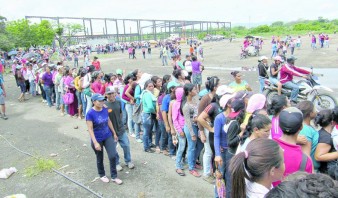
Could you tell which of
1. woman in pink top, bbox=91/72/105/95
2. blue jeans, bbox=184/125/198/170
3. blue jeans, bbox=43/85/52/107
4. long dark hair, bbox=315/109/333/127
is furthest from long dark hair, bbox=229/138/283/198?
blue jeans, bbox=43/85/52/107

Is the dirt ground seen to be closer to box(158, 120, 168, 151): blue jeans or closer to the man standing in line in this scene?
box(158, 120, 168, 151): blue jeans

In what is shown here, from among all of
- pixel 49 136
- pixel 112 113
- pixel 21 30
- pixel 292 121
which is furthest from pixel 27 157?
pixel 21 30

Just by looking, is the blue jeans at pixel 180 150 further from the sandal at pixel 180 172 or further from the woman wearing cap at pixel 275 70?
the woman wearing cap at pixel 275 70

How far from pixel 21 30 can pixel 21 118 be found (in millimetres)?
23467

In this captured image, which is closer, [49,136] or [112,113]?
[112,113]

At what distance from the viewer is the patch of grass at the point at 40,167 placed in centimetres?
537

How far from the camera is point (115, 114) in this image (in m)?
4.98

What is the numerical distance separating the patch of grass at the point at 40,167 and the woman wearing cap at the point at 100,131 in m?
1.36

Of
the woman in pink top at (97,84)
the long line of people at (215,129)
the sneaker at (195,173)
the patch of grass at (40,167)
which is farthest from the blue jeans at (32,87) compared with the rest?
the sneaker at (195,173)

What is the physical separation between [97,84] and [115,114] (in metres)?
2.51

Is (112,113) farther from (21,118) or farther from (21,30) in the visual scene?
(21,30)

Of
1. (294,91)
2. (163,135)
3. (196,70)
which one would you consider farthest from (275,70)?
(163,135)

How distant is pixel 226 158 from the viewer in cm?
357

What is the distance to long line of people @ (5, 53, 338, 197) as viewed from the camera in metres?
1.94
